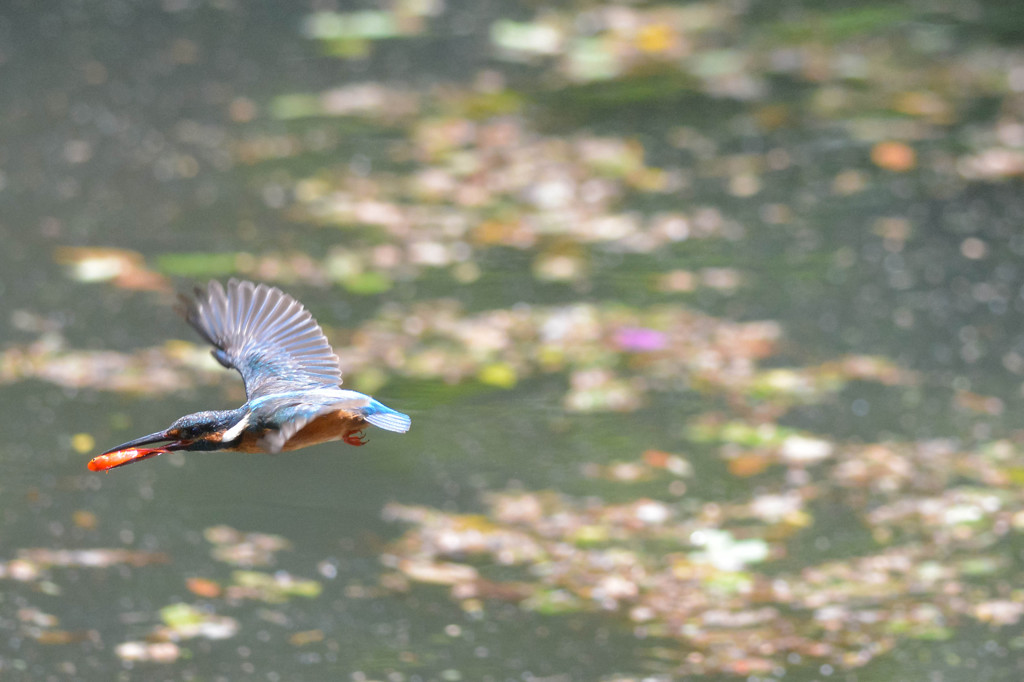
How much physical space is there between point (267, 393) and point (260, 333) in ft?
1.10

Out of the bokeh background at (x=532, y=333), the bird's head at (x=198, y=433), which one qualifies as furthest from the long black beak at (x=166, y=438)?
the bokeh background at (x=532, y=333)

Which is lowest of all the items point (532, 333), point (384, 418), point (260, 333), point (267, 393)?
point (384, 418)

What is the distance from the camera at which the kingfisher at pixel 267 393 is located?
2.01 m

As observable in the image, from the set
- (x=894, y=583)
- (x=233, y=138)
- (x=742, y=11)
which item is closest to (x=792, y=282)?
(x=894, y=583)

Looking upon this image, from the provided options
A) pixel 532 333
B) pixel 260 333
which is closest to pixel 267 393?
pixel 260 333

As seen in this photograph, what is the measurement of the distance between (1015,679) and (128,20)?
536 centimetres

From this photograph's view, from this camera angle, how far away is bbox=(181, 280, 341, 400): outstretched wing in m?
2.48

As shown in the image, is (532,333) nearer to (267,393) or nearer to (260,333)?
(260,333)

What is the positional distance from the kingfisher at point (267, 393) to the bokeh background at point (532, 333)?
77 centimetres

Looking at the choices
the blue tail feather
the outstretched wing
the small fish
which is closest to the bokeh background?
the outstretched wing

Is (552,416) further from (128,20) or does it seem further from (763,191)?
(128,20)

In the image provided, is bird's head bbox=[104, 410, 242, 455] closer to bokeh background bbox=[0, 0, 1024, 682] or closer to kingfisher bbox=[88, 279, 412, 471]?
kingfisher bbox=[88, 279, 412, 471]

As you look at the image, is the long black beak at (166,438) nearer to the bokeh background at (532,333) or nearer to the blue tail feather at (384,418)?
the blue tail feather at (384,418)

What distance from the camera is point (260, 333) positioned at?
257 centimetres
